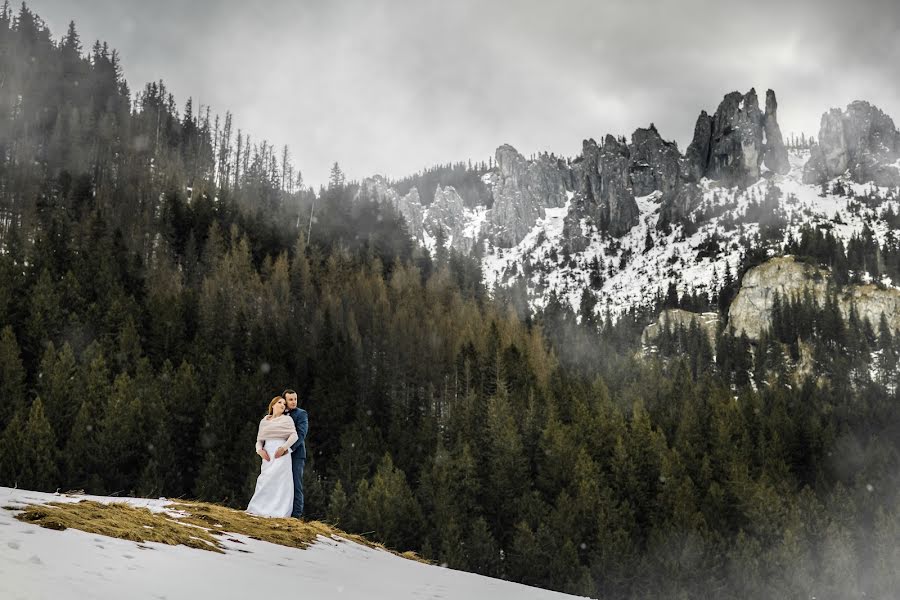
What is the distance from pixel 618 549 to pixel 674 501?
9.72 metres

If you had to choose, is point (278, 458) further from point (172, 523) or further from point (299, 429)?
point (172, 523)

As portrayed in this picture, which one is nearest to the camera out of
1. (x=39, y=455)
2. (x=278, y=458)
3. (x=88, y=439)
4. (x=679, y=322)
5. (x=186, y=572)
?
(x=186, y=572)

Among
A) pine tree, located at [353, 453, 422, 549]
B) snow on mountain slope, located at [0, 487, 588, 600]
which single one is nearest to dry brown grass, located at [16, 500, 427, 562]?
snow on mountain slope, located at [0, 487, 588, 600]

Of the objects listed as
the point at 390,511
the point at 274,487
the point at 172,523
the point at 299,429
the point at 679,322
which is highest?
the point at 679,322

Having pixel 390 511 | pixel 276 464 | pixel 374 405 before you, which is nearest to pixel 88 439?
pixel 390 511

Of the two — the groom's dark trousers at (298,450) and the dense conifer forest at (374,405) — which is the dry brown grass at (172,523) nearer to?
the groom's dark trousers at (298,450)

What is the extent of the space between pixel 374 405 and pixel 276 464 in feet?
211

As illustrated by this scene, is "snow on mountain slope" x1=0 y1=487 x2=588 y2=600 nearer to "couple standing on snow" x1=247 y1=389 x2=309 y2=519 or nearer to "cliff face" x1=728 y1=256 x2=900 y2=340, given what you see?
"couple standing on snow" x1=247 y1=389 x2=309 y2=519

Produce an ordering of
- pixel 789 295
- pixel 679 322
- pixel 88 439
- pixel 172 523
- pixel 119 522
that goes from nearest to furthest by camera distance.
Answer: pixel 119 522
pixel 172 523
pixel 88 439
pixel 789 295
pixel 679 322

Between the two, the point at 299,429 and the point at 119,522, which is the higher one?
the point at 299,429

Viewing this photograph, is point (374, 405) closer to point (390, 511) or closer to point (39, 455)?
point (390, 511)

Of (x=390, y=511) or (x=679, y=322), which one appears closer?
(x=390, y=511)

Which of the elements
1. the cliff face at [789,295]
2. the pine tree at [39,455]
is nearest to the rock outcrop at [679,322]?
the cliff face at [789,295]

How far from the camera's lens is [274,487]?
461 inches
